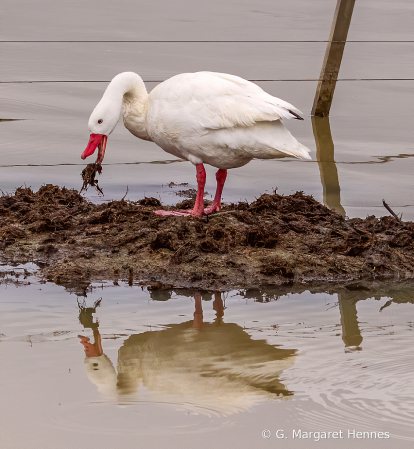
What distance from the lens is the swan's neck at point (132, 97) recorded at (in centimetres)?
743

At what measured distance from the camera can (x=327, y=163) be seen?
11.2 meters

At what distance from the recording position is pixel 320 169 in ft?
35.6

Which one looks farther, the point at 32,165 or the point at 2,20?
the point at 2,20

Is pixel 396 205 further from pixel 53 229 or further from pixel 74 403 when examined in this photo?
pixel 74 403

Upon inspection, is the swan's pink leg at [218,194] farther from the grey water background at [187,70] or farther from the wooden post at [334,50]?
the wooden post at [334,50]

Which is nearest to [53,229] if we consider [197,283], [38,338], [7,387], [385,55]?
[197,283]

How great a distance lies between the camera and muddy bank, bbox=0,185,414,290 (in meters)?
6.55

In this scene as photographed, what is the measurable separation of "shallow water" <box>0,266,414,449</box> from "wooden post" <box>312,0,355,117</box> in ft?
22.4

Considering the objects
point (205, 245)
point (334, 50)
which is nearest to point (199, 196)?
point (205, 245)

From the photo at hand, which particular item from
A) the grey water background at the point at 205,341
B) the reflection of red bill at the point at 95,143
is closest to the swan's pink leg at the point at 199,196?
the reflection of red bill at the point at 95,143

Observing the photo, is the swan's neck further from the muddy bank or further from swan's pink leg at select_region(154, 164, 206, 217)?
the muddy bank

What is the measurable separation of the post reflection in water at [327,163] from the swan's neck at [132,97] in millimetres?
2740

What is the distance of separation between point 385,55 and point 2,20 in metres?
12.4

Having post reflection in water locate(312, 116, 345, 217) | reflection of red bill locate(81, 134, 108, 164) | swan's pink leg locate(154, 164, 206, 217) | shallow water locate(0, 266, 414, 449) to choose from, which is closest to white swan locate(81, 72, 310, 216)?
reflection of red bill locate(81, 134, 108, 164)
